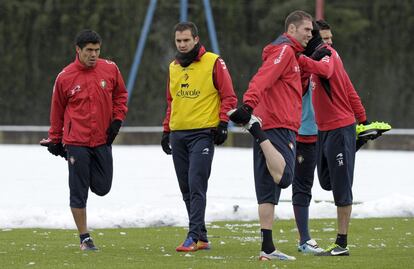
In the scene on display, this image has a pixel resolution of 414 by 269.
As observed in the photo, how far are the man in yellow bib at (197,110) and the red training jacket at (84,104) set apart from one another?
1.67 ft

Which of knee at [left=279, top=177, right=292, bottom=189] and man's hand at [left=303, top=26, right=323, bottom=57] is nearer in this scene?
knee at [left=279, top=177, right=292, bottom=189]

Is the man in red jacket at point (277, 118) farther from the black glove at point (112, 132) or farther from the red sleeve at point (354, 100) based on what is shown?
the black glove at point (112, 132)

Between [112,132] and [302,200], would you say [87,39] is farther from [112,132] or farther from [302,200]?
[302,200]

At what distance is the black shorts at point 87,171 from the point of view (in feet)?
31.6

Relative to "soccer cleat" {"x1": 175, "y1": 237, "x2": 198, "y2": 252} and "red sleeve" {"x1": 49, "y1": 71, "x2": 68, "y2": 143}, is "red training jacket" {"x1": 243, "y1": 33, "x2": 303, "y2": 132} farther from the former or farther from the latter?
"red sleeve" {"x1": 49, "y1": 71, "x2": 68, "y2": 143}

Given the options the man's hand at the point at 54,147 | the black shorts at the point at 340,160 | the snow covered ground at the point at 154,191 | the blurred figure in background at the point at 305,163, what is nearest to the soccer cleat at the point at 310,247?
the blurred figure in background at the point at 305,163

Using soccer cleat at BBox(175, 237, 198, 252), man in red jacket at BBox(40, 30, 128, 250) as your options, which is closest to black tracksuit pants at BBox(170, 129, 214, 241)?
soccer cleat at BBox(175, 237, 198, 252)

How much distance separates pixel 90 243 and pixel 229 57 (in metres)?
16.2

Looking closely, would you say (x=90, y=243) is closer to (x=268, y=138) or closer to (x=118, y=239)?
(x=118, y=239)

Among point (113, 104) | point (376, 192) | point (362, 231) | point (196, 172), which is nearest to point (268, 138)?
point (196, 172)

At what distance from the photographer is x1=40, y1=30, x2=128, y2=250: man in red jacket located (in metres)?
9.63

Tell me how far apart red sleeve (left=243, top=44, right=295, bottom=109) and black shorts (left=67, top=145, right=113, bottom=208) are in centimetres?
173

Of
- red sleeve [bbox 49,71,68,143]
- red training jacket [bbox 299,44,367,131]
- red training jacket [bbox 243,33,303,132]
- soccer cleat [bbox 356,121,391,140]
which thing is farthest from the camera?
red sleeve [bbox 49,71,68,143]

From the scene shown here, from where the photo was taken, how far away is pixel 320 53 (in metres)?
8.92
